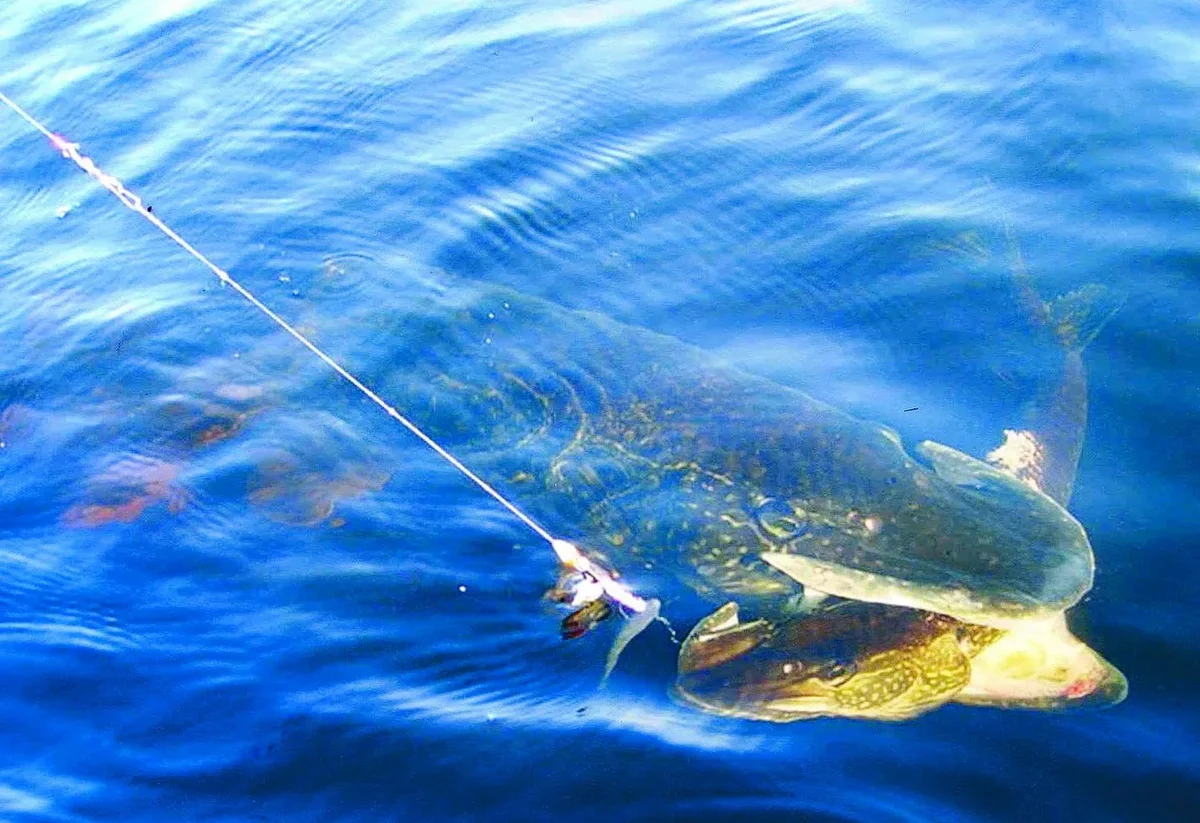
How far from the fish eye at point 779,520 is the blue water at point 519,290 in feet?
2.70

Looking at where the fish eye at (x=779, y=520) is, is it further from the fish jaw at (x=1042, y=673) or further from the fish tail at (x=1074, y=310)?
the fish tail at (x=1074, y=310)

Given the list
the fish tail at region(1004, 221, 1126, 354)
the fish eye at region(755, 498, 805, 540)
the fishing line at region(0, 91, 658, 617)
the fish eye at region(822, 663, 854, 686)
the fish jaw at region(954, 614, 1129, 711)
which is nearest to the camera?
the fish jaw at region(954, 614, 1129, 711)

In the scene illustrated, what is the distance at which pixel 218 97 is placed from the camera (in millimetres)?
10086

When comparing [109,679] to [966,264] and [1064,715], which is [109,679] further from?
[966,264]

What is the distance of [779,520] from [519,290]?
2610 millimetres

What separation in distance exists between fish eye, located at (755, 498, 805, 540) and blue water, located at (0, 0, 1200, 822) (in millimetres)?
823

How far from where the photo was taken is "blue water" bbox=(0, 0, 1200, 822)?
15.5 feet

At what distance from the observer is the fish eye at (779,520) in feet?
18.2

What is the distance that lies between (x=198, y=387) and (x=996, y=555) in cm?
445


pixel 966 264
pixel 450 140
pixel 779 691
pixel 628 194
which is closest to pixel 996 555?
pixel 779 691

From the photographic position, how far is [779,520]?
561 centimetres

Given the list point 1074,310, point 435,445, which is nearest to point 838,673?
point 435,445

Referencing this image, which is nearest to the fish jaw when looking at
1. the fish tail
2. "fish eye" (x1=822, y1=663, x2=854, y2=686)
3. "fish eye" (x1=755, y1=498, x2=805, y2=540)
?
"fish eye" (x1=822, y1=663, x2=854, y2=686)

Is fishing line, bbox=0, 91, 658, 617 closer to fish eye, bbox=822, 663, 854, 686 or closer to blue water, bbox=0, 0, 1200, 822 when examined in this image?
blue water, bbox=0, 0, 1200, 822
